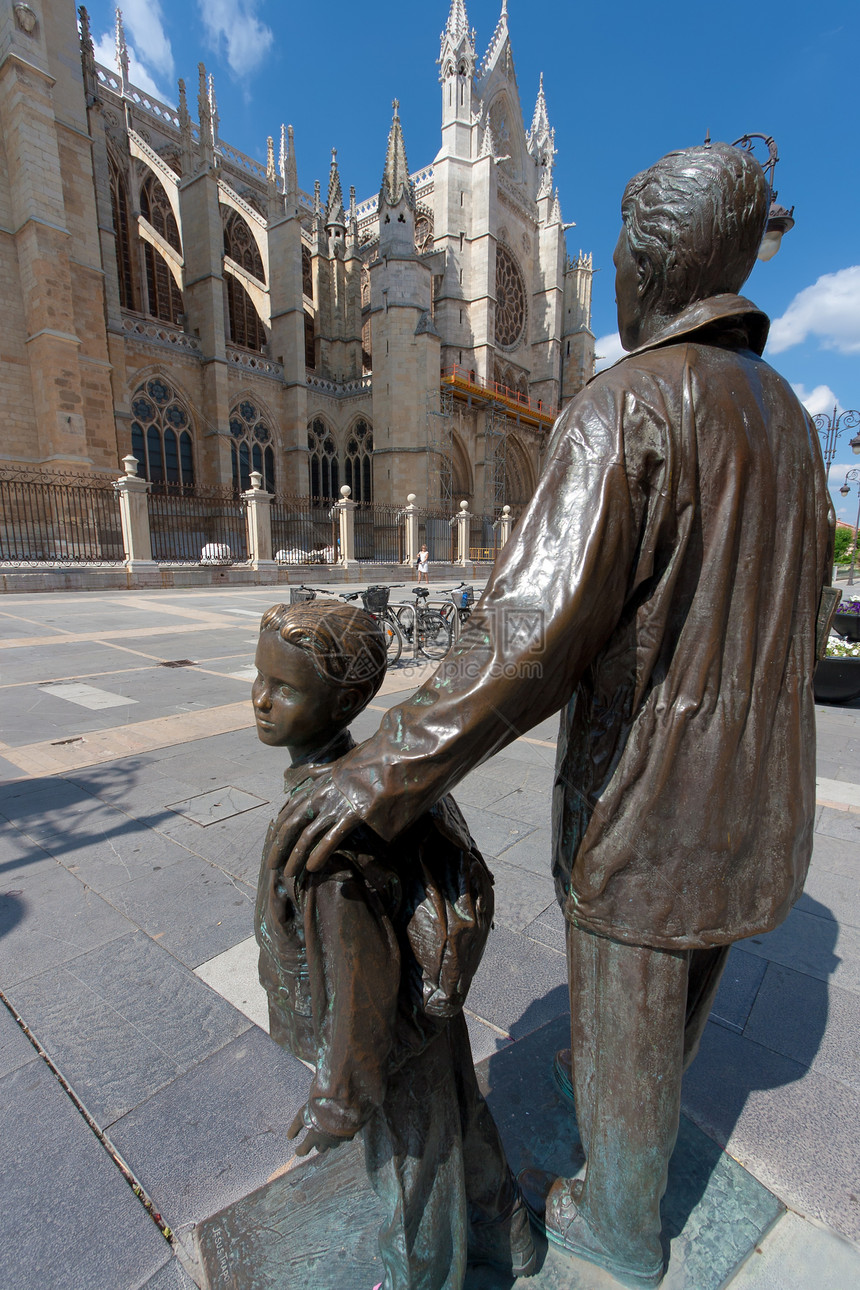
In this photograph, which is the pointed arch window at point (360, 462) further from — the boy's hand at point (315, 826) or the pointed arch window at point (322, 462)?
the boy's hand at point (315, 826)

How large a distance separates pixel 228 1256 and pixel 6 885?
208cm

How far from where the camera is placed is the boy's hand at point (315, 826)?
763 millimetres

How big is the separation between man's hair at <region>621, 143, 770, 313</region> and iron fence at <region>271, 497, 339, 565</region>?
74.9 ft

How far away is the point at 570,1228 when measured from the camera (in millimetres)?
1184

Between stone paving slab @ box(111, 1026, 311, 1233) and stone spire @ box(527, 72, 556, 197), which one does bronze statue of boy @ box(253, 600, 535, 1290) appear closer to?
stone paving slab @ box(111, 1026, 311, 1233)

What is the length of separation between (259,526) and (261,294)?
50.1 feet

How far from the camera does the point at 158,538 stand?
72.8 ft

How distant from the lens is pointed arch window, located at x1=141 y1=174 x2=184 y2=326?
85.5 ft

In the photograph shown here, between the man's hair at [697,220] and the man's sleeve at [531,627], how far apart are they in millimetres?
286

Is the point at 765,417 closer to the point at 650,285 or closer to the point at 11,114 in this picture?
the point at 650,285

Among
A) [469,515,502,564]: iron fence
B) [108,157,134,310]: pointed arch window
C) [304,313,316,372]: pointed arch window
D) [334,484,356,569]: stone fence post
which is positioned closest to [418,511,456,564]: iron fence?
[469,515,502,564]: iron fence

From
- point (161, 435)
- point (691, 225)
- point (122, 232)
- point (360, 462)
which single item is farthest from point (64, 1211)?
point (122, 232)

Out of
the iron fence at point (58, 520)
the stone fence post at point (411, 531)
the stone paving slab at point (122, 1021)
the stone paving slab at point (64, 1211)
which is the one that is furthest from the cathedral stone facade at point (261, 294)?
the stone paving slab at point (64, 1211)

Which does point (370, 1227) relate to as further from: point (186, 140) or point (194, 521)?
point (186, 140)
